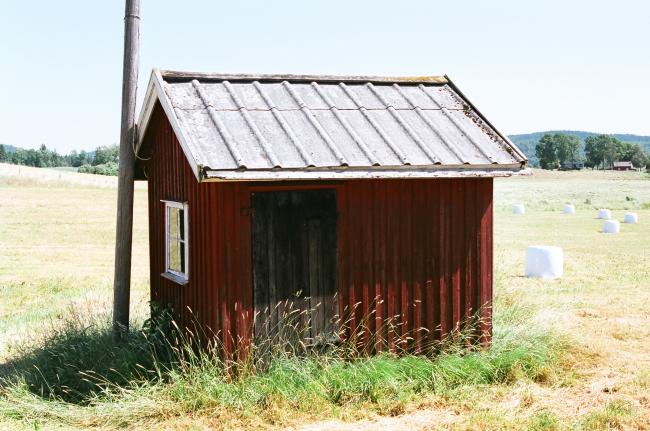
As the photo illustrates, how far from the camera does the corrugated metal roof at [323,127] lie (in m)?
7.68

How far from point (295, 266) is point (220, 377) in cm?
153

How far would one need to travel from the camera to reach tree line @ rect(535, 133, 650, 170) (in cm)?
16538

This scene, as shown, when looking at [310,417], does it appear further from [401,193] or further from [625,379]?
[625,379]

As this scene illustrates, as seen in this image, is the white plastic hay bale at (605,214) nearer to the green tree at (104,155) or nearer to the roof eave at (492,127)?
the roof eave at (492,127)

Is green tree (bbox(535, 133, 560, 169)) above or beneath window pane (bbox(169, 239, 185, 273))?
above

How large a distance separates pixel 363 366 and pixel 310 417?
43.3 inches

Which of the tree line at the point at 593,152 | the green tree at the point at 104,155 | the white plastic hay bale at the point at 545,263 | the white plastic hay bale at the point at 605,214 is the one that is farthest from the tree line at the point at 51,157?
the white plastic hay bale at the point at 545,263

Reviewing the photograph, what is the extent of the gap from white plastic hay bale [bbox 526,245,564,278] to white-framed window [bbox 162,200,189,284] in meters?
11.1

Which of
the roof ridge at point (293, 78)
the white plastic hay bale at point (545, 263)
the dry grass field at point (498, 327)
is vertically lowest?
the dry grass field at point (498, 327)

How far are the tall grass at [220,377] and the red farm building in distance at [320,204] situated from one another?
338mm

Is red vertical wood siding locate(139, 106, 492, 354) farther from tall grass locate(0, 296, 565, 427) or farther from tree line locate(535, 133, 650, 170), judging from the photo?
tree line locate(535, 133, 650, 170)

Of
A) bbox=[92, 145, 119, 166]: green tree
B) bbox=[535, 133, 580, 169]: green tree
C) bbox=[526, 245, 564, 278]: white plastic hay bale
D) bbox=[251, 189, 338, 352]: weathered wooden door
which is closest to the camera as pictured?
bbox=[251, 189, 338, 352]: weathered wooden door

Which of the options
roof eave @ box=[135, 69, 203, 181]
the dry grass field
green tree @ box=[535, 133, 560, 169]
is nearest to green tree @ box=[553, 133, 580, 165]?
green tree @ box=[535, 133, 560, 169]

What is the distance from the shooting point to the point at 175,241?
30.7ft
